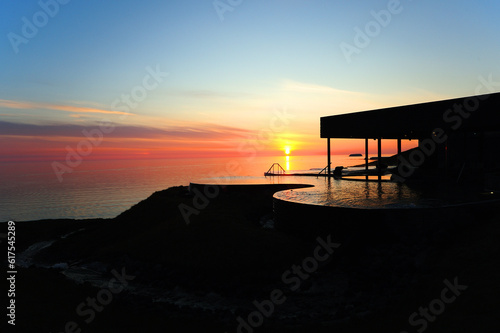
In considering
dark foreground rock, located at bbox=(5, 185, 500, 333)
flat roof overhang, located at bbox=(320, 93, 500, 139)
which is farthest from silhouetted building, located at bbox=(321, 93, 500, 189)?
→ dark foreground rock, located at bbox=(5, 185, 500, 333)

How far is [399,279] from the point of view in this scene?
9.62 metres

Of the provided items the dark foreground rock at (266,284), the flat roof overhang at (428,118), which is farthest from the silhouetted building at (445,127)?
the dark foreground rock at (266,284)

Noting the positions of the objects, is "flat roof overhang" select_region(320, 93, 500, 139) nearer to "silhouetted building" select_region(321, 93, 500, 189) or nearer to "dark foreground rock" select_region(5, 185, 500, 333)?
"silhouetted building" select_region(321, 93, 500, 189)

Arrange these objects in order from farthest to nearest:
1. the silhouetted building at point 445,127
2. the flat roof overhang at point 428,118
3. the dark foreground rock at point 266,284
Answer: the silhouetted building at point 445,127 → the flat roof overhang at point 428,118 → the dark foreground rock at point 266,284

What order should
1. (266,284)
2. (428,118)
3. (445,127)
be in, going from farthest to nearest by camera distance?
(428,118) → (445,127) → (266,284)

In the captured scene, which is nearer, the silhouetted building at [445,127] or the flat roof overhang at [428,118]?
the flat roof overhang at [428,118]

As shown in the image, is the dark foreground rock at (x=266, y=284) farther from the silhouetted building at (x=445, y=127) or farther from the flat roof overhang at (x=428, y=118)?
A: the silhouetted building at (x=445, y=127)

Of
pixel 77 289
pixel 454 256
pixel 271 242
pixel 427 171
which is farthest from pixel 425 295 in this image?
pixel 427 171

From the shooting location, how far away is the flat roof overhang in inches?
618

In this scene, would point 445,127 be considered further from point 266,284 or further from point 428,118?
point 266,284

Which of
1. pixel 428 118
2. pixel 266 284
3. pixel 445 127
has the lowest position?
pixel 266 284

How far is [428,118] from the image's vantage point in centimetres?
1773

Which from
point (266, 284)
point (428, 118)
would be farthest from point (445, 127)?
point (266, 284)

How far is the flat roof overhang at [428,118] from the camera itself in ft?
51.5
